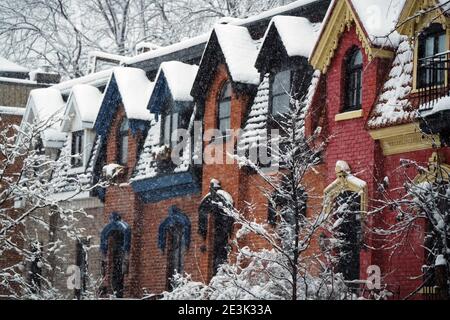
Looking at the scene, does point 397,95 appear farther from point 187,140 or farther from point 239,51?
point 187,140

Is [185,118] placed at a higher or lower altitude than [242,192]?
higher

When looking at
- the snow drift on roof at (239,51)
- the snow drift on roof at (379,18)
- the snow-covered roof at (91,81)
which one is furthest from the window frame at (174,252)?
the snow drift on roof at (379,18)

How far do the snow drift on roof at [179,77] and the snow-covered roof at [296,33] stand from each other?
318cm

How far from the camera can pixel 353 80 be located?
1664cm

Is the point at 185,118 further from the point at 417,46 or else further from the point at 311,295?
the point at 311,295

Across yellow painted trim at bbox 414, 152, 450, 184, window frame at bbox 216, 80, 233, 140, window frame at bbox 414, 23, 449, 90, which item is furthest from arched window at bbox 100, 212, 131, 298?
window frame at bbox 414, 23, 449, 90

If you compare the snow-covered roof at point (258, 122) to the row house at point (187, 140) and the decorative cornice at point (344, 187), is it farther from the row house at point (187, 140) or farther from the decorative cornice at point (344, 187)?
the decorative cornice at point (344, 187)

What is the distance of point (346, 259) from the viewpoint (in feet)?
52.8

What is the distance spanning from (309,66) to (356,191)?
2.91 meters

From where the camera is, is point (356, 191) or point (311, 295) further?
point (356, 191)

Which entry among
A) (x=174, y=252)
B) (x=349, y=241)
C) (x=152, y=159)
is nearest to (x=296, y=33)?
(x=349, y=241)

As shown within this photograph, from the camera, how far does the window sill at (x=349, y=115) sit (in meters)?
16.1
